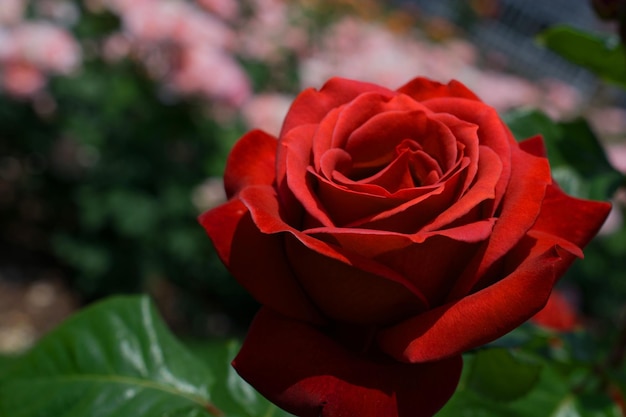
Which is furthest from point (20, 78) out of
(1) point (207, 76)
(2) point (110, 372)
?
(2) point (110, 372)

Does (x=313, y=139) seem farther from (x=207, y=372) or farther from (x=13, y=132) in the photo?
(x=13, y=132)

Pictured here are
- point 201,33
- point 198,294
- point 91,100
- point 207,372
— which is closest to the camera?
point 207,372

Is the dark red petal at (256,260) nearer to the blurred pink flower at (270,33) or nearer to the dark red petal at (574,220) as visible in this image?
the dark red petal at (574,220)

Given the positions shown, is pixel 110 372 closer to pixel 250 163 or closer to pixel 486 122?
pixel 250 163

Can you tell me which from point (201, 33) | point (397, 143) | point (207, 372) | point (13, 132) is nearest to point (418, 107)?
point (397, 143)

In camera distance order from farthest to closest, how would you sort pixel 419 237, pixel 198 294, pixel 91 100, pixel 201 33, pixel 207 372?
1. pixel 198 294
2. pixel 91 100
3. pixel 201 33
4. pixel 207 372
5. pixel 419 237

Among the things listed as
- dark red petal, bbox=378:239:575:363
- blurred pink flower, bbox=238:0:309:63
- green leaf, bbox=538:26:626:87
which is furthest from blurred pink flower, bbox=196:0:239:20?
dark red petal, bbox=378:239:575:363

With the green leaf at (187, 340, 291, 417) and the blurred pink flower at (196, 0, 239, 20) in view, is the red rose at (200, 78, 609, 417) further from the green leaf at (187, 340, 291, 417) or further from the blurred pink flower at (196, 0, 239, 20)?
the blurred pink flower at (196, 0, 239, 20)

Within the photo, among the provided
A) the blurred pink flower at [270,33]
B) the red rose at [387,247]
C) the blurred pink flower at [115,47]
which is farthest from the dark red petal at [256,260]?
the blurred pink flower at [270,33]
